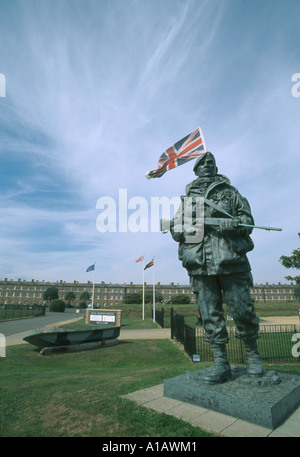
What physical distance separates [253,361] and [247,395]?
72cm

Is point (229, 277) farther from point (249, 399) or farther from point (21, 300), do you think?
point (21, 300)

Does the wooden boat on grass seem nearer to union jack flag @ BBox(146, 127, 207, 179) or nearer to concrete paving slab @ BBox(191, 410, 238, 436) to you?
union jack flag @ BBox(146, 127, 207, 179)

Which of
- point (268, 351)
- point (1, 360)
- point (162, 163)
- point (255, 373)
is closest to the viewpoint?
point (255, 373)

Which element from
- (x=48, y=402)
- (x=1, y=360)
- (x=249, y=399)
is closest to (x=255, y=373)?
(x=249, y=399)

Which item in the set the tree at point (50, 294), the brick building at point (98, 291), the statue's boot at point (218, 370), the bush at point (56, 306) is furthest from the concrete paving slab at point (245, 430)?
the brick building at point (98, 291)

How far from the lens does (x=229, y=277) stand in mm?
3520

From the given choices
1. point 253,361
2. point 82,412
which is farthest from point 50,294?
point 253,361

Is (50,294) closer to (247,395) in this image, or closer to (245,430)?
(247,395)

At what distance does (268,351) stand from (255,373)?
8.33m

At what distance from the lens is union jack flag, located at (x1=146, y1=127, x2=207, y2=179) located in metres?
5.74

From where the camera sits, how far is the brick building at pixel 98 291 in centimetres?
8356

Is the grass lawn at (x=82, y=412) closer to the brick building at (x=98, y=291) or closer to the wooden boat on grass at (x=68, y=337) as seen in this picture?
the wooden boat on grass at (x=68, y=337)

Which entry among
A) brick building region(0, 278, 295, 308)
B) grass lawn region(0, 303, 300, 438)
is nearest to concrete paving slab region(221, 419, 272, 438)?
grass lawn region(0, 303, 300, 438)

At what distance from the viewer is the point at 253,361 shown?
349cm
